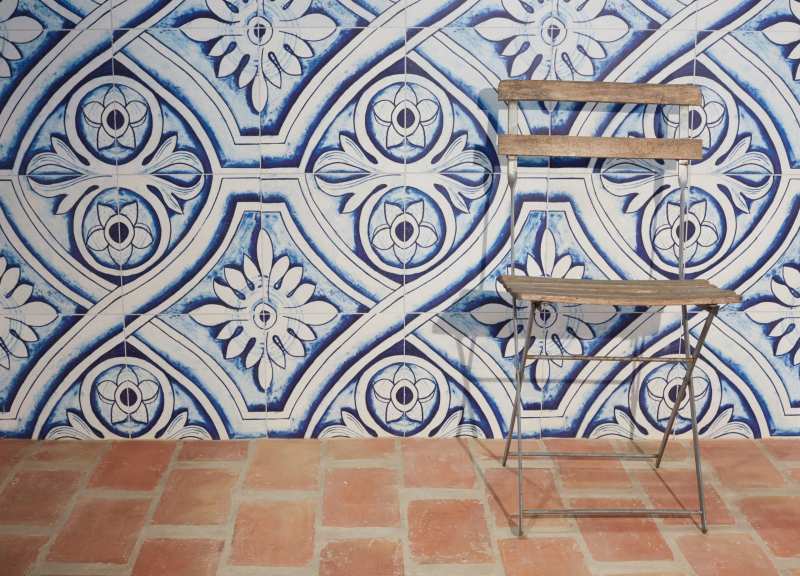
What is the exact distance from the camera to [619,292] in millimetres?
2303

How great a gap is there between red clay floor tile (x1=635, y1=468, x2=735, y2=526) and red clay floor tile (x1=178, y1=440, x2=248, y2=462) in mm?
1179

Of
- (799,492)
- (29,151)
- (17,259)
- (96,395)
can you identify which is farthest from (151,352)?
(799,492)

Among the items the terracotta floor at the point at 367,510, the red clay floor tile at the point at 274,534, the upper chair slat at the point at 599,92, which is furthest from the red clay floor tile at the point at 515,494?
the upper chair slat at the point at 599,92

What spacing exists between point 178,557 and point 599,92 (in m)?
1.68

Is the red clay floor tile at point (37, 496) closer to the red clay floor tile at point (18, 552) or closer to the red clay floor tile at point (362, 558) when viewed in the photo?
the red clay floor tile at point (18, 552)

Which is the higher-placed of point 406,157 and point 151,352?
point 406,157

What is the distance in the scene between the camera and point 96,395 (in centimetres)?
285

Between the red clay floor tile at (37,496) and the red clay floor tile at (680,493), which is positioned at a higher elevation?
the red clay floor tile at (37,496)

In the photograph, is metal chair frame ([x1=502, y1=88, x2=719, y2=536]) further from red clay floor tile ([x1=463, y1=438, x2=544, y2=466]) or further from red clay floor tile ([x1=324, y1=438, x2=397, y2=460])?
red clay floor tile ([x1=324, y1=438, x2=397, y2=460])

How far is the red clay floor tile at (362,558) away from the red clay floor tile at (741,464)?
103 centimetres

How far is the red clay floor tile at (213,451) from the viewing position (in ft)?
9.02

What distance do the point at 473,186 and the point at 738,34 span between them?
35.0 inches

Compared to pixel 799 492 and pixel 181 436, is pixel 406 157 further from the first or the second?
pixel 799 492

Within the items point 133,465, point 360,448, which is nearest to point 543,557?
point 360,448
